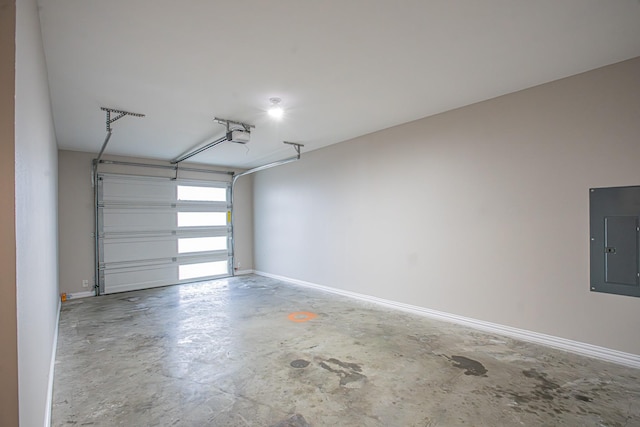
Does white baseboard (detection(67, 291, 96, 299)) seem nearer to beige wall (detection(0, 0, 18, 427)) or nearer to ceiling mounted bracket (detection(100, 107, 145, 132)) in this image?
ceiling mounted bracket (detection(100, 107, 145, 132))

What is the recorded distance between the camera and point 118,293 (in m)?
6.01

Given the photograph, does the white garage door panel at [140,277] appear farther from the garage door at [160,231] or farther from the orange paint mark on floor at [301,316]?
the orange paint mark on floor at [301,316]

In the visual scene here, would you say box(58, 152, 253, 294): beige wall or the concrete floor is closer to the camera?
the concrete floor

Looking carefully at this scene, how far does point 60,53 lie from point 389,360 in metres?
3.89

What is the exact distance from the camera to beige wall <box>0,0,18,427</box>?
0.93 metres

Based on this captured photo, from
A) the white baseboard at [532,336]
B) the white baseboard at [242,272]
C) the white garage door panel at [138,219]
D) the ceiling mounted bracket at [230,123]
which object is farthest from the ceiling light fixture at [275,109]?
the white baseboard at [242,272]

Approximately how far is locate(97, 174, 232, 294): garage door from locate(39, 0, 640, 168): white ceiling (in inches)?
92.7

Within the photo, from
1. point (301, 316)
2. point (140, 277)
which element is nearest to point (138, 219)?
point (140, 277)

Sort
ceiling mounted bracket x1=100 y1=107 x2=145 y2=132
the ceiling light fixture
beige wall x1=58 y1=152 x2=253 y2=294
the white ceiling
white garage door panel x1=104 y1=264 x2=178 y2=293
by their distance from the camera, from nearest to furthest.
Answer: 1. the white ceiling
2. the ceiling light fixture
3. ceiling mounted bracket x1=100 y1=107 x2=145 y2=132
4. beige wall x1=58 y1=152 x2=253 y2=294
5. white garage door panel x1=104 y1=264 x2=178 y2=293

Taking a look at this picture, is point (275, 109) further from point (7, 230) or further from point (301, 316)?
point (7, 230)

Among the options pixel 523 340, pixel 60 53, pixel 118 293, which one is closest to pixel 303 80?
pixel 60 53

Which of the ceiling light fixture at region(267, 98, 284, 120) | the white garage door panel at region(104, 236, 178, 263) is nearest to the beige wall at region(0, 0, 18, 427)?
the ceiling light fixture at region(267, 98, 284, 120)

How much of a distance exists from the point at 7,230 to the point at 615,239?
4.17 m

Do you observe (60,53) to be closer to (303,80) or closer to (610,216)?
(303,80)
